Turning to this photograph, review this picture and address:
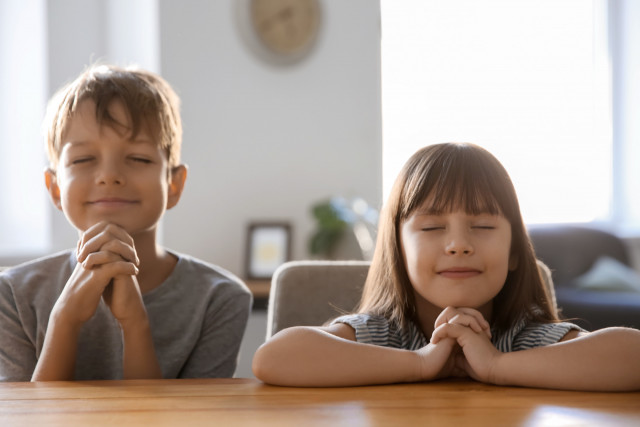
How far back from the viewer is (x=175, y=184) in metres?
1.42

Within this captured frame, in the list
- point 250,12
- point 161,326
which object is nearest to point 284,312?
point 161,326

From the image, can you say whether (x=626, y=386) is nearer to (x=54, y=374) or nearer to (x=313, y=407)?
(x=313, y=407)

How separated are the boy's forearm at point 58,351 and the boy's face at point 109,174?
201 mm

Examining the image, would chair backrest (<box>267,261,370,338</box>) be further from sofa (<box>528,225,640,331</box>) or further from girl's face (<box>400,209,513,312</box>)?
sofa (<box>528,225,640,331</box>)

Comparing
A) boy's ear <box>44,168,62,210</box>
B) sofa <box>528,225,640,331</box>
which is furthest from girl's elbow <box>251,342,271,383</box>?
sofa <box>528,225,640,331</box>

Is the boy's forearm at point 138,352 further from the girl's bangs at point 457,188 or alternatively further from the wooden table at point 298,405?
the girl's bangs at point 457,188

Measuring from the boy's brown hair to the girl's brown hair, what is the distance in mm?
457

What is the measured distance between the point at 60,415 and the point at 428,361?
0.44 m

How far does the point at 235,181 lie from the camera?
3865mm

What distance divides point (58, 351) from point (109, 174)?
0.30m

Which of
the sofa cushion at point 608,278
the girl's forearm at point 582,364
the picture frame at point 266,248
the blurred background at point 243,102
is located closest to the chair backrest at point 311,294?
the girl's forearm at point 582,364

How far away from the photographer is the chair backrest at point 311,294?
1.42 metres

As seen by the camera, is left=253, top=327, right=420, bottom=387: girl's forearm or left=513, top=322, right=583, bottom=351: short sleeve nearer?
left=253, top=327, right=420, bottom=387: girl's forearm

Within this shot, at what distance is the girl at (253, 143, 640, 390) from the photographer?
2.89ft
